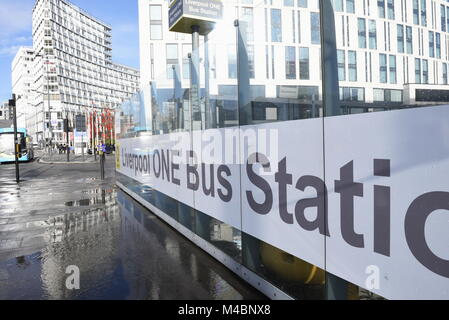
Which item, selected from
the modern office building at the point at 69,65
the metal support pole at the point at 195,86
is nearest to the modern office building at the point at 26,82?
the modern office building at the point at 69,65

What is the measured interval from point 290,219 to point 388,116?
1.33 metres

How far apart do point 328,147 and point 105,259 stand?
3555 mm

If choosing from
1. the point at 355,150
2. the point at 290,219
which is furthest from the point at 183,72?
the point at 355,150

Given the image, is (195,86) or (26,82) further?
(26,82)

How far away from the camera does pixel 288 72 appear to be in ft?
10.1

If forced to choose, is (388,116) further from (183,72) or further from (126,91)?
(126,91)

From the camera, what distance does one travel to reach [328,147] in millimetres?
2832

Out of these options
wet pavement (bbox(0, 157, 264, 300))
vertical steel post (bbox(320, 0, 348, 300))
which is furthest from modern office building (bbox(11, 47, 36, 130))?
vertical steel post (bbox(320, 0, 348, 300))

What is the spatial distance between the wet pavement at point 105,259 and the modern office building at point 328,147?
0.42 metres

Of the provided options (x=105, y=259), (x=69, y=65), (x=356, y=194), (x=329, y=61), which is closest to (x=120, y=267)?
(x=105, y=259)

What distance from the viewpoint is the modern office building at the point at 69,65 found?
335ft

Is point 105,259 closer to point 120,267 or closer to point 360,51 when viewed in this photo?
point 120,267

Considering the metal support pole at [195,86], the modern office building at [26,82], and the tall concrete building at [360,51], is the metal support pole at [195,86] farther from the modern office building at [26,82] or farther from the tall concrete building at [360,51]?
the modern office building at [26,82]
